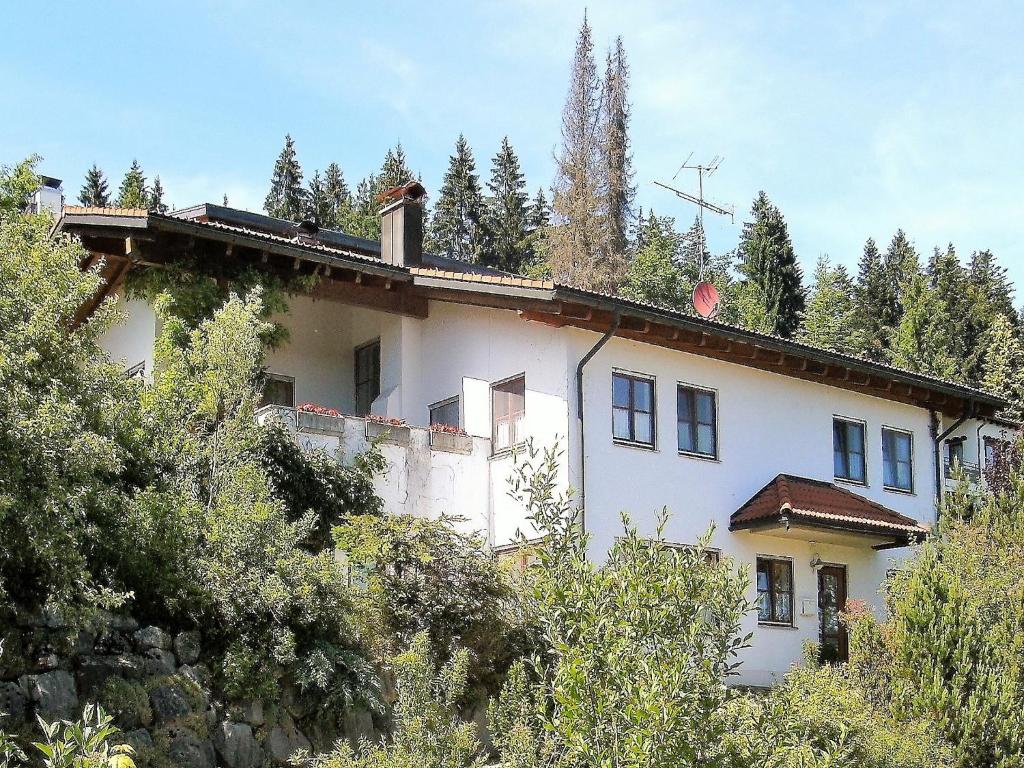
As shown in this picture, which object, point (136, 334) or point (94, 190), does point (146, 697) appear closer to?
point (136, 334)

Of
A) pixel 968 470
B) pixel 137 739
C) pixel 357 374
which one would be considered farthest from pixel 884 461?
pixel 137 739

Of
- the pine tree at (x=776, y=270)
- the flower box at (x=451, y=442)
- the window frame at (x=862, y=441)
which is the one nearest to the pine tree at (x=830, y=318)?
the pine tree at (x=776, y=270)

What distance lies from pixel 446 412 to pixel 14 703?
10787 mm

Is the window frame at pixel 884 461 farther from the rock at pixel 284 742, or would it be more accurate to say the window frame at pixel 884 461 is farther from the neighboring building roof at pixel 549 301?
the rock at pixel 284 742

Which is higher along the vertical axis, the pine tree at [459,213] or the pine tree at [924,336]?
the pine tree at [459,213]

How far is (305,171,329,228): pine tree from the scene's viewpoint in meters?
57.5

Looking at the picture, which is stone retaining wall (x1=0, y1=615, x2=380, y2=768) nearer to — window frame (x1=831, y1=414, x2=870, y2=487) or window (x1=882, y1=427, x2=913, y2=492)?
window frame (x1=831, y1=414, x2=870, y2=487)

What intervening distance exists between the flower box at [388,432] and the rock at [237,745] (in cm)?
641

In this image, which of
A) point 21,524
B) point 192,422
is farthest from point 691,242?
point 21,524

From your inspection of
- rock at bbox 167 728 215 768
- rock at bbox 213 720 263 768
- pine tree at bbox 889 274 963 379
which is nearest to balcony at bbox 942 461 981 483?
pine tree at bbox 889 274 963 379

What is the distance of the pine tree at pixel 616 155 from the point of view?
53844 mm

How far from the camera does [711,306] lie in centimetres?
2389

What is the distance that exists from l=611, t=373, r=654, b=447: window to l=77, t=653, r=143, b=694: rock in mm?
9061

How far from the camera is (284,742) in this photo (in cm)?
1173
